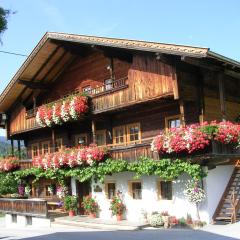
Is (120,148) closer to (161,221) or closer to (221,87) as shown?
(161,221)

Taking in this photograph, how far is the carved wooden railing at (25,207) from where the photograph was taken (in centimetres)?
2511

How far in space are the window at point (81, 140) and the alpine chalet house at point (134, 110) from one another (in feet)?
0.20

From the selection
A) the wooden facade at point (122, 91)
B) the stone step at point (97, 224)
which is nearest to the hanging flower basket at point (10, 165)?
the wooden facade at point (122, 91)

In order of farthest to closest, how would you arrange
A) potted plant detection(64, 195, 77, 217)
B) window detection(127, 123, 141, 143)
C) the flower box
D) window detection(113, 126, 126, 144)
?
potted plant detection(64, 195, 77, 217), window detection(113, 126, 126, 144), window detection(127, 123, 141, 143), the flower box

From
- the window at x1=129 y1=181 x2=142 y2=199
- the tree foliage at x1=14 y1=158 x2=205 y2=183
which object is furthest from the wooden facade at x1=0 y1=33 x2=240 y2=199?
the window at x1=129 y1=181 x2=142 y2=199

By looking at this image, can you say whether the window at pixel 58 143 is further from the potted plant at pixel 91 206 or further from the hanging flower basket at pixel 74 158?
the potted plant at pixel 91 206

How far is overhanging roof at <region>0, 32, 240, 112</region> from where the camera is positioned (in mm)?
18875

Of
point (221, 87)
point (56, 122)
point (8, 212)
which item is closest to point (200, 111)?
point (221, 87)

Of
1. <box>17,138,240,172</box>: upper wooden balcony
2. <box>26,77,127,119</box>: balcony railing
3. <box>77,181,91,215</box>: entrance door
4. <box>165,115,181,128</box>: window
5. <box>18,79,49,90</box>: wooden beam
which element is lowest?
<box>77,181,91,215</box>: entrance door

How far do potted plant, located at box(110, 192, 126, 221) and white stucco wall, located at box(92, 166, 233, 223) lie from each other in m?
0.25

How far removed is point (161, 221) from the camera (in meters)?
19.6

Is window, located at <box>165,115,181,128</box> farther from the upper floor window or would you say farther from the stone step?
the stone step

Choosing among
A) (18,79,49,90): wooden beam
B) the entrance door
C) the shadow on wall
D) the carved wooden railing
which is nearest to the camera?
the shadow on wall

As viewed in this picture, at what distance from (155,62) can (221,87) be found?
3.03 metres
